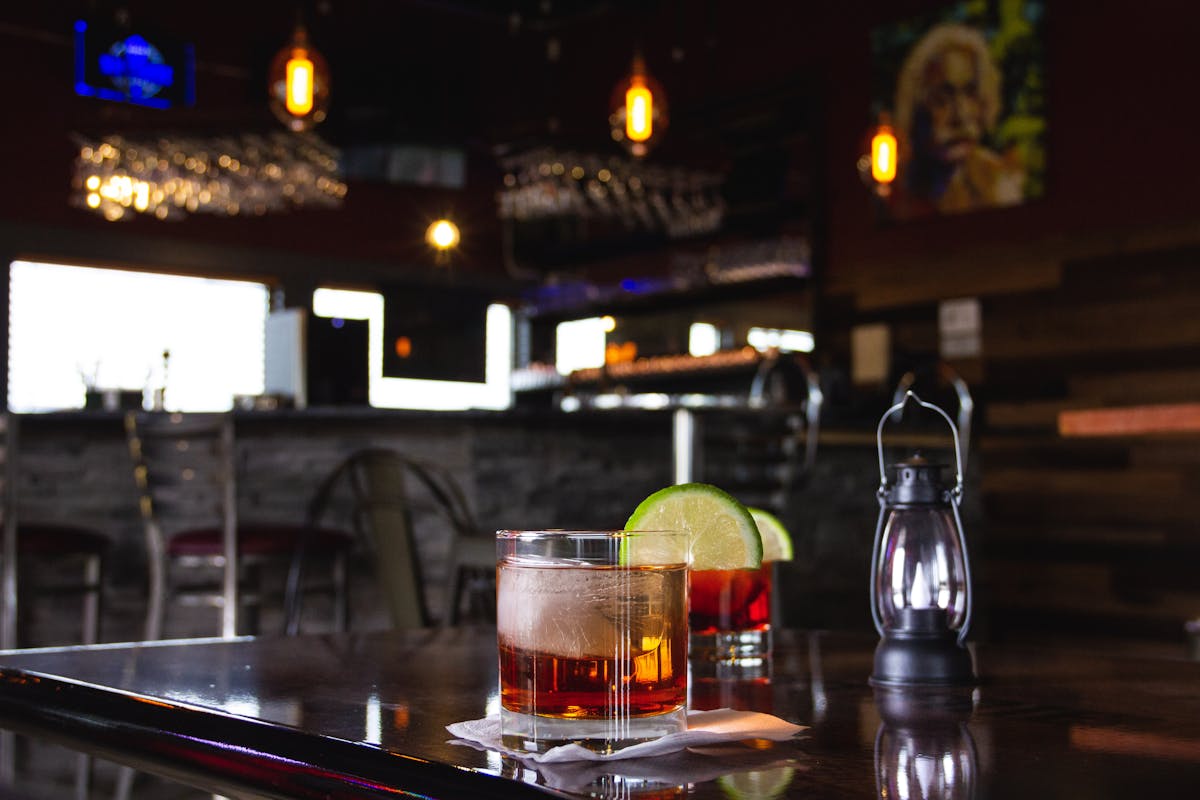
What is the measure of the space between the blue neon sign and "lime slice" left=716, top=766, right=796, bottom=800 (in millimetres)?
6316

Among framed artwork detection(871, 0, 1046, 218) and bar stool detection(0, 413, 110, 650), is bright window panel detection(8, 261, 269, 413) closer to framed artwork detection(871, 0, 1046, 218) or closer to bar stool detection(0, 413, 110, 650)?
bar stool detection(0, 413, 110, 650)

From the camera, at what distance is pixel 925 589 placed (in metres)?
1.03

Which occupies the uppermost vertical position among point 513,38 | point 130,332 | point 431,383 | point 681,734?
point 513,38

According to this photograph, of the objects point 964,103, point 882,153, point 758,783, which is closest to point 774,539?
point 758,783

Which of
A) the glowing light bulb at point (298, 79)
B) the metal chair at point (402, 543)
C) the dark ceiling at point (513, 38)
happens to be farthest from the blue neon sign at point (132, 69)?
the metal chair at point (402, 543)

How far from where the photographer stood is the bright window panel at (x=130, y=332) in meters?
6.98

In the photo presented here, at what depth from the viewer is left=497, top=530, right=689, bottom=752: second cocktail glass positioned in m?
0.75

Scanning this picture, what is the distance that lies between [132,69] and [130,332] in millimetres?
1711

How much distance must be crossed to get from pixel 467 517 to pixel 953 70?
3.47 m

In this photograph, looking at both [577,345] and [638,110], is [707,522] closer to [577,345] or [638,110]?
[638,110]

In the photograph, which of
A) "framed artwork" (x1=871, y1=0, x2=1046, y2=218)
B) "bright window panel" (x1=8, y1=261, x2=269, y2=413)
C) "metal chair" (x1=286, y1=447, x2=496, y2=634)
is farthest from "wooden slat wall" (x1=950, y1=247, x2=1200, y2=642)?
"bright window panel" (x1=8, y1=261, x2=269, y2=413)

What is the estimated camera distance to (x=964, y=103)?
602 centimetres

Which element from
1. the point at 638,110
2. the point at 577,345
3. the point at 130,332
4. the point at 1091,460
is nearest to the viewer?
the point at 638,110

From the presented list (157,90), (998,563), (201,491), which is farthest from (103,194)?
(998,563)
